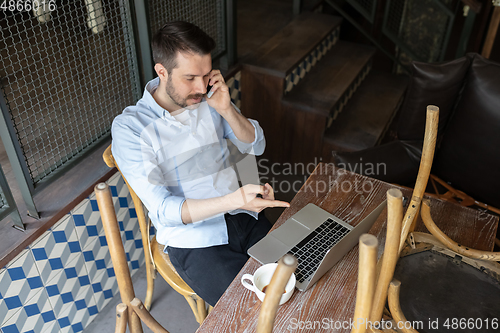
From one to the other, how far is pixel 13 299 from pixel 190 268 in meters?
0.65

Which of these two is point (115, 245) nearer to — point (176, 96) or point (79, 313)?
point (176, 96)

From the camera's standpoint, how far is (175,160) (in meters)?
1.54

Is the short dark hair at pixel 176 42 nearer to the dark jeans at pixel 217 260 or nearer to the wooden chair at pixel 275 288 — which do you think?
the dark jeans at pixel 217 260

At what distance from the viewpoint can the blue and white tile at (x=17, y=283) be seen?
142 cm

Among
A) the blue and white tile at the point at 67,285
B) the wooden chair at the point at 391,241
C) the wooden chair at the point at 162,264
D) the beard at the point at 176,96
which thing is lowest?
the blue and white tile at the point at 67,285

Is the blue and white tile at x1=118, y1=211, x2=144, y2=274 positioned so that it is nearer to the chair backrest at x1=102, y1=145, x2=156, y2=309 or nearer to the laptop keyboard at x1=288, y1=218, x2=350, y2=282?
the chair backrest at x1=102, y1=145, x2=156, y2=309

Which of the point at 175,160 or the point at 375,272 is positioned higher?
the point at 375,272

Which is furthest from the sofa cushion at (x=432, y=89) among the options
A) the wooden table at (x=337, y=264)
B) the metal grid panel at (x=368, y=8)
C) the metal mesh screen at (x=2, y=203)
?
the metal mesh screen at (x=2, y=203)

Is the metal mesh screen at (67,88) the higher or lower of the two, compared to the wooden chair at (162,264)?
→ higher

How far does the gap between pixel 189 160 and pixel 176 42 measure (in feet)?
1.45

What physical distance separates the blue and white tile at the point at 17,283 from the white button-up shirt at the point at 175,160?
468mm

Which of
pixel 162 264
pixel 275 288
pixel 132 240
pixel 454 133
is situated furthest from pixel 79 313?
pixel 454 133

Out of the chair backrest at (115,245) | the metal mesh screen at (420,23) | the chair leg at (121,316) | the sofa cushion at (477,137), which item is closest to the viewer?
the chair backrest at (115,245)

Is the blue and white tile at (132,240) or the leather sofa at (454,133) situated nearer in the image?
the leather sofa at (454,133)
